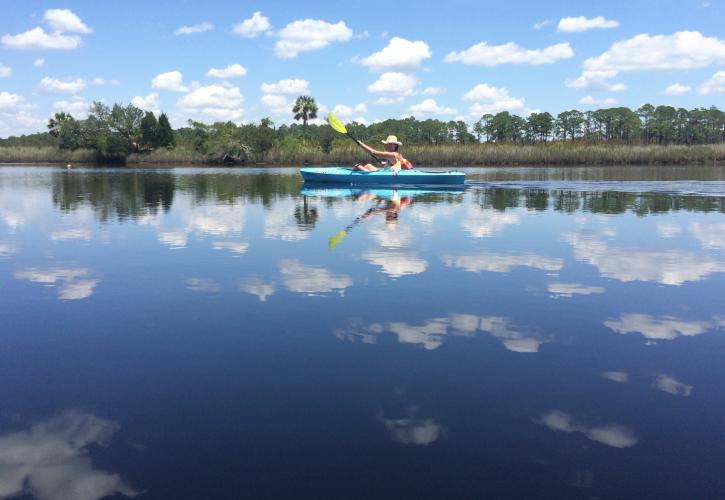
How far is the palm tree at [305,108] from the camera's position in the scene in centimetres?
7850

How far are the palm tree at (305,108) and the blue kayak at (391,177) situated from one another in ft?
173

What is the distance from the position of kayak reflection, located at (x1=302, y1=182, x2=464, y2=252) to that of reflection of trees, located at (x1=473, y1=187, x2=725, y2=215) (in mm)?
2484

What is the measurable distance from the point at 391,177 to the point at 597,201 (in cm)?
925

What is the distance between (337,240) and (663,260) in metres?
5.89

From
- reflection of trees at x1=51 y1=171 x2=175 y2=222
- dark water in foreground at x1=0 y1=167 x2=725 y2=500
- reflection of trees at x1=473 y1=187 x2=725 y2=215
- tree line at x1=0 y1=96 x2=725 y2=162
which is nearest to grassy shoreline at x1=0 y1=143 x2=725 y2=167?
tree line at x1=0 y1=96 x2=725 y2=162

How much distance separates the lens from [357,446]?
3734 millimetres

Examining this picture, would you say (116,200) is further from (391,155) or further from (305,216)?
(391,155)

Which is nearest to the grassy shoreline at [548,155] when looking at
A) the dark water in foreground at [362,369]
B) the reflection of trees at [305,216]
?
the reflection of trees at [305,216]

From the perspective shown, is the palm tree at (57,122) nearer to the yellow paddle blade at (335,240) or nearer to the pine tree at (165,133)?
the pine tree at (165,133)

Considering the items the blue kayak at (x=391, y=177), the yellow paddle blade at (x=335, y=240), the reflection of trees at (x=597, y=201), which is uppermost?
the blue kayak at (x=391, y=177)

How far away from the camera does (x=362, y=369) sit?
4.97 metres

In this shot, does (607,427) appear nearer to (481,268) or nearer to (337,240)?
(481,268)

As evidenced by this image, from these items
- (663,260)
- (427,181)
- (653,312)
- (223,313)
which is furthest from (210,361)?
(427,181)

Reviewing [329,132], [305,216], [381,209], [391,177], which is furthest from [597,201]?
[329,132]
